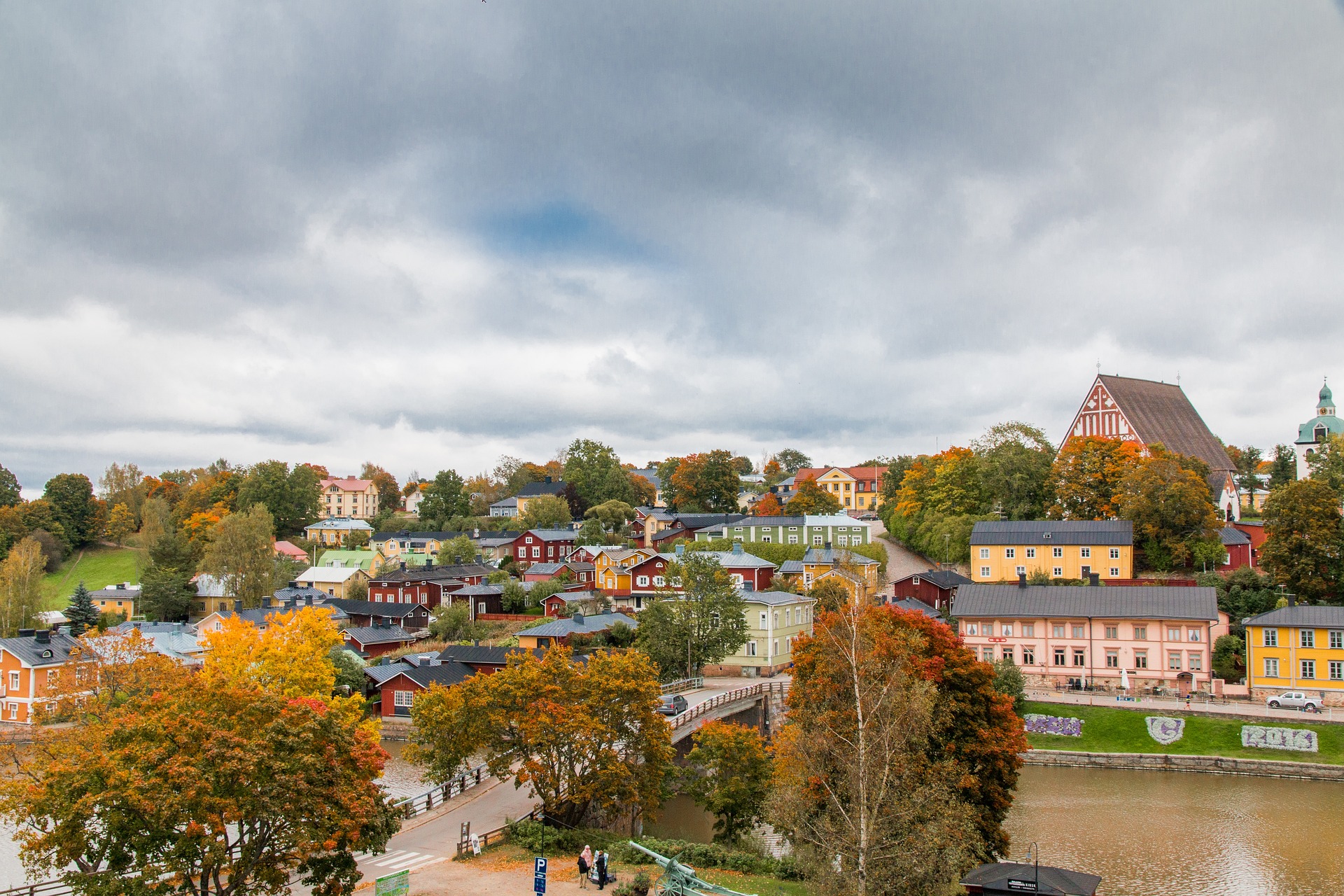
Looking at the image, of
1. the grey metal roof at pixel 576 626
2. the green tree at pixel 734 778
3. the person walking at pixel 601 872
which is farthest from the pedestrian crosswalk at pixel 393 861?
the grey metal roof at pixel 576 626

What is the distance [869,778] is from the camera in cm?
1708

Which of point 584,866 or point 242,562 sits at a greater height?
point 242,562

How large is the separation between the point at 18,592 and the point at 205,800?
54.4 m

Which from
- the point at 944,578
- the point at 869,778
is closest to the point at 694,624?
the point at 944,578

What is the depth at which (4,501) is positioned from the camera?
9912 centimetres

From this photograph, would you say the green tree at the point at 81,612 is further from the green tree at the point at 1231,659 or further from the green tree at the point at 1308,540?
the green tree at the point at 1308,540

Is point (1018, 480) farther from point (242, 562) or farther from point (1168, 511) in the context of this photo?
point (242, 562)

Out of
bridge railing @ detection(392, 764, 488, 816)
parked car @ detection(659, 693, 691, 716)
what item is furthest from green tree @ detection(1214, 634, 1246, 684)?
bridge railing @ detection(392, 764, 488, 816)

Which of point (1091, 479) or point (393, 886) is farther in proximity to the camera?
point (1091, 479)

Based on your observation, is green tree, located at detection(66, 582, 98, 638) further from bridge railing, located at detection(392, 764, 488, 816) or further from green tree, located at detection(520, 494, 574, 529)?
bridge railing, located at detection(392, 764, 488, 816)

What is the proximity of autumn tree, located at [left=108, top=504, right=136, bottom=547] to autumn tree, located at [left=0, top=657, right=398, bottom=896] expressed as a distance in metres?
92.0

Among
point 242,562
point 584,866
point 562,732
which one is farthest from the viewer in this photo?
point 242,562

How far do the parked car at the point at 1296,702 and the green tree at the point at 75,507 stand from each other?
323 feet

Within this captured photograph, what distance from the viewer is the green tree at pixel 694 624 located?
143 ft
